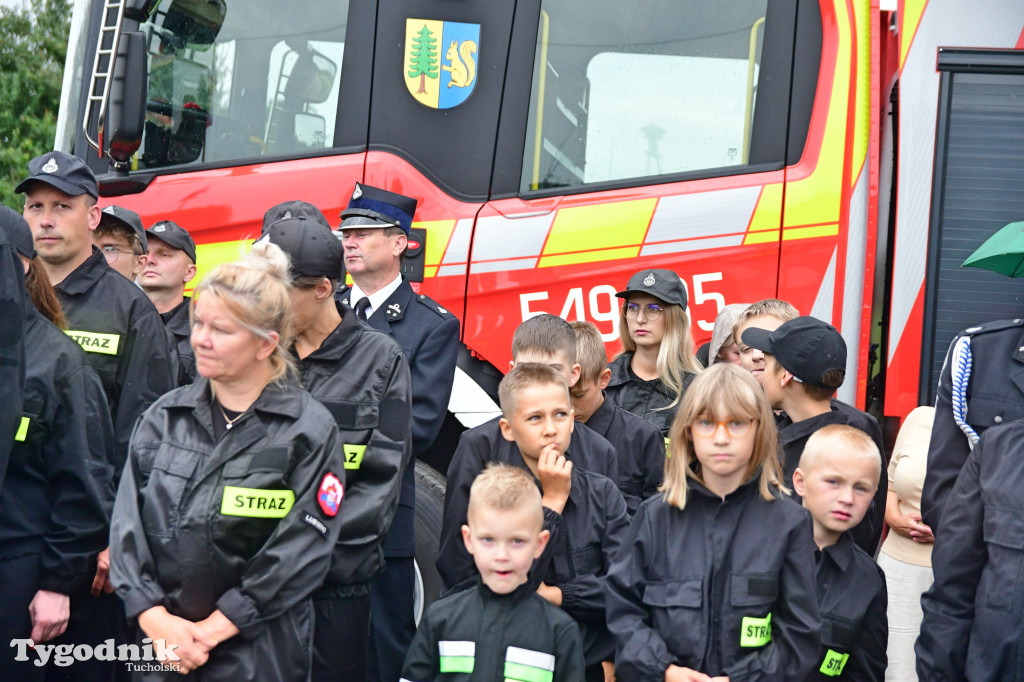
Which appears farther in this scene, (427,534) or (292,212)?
(427,534)

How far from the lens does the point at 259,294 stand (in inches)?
106

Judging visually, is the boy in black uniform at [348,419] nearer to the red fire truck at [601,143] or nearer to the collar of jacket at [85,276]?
the collar of jacket at [85,276]

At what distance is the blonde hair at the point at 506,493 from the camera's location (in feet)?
9.35

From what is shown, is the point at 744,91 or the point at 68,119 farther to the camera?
the point at 68,119

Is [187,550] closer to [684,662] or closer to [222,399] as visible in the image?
[222,399]

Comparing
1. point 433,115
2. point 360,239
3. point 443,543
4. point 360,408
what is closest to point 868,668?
point 443,543

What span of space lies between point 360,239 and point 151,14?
4.84 feet

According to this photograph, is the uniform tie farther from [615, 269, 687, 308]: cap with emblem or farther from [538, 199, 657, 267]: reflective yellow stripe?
[615, 269, 687, 308]: cap with emblem

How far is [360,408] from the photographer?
3.03 meters

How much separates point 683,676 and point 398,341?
1.58 meters

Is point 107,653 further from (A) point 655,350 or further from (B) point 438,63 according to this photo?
(B) point 438,63

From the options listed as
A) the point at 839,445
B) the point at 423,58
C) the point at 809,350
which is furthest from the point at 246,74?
the point at 839,445

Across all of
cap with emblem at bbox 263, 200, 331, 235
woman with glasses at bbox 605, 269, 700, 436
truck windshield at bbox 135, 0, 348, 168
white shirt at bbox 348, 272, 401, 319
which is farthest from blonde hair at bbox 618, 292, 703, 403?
truck windshield at bbox 135, 0, 348, 168

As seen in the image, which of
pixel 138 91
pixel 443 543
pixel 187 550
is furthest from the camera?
pixel 138 91
